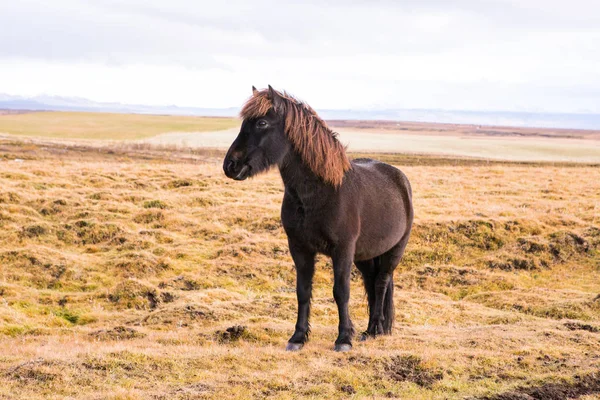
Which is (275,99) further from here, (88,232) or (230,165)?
(88,232)

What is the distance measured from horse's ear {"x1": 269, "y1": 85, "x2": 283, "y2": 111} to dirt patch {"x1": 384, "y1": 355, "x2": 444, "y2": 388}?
346 cm

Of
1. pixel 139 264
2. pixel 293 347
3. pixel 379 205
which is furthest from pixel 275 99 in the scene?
pixel 139 264

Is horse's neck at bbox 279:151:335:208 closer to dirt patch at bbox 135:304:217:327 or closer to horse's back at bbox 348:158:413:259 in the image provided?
horse's back at bbox 348:158:413:259

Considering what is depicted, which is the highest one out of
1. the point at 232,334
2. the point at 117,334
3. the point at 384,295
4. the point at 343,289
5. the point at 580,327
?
the point at 343,289

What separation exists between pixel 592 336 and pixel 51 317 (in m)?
10.3

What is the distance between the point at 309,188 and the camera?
26.7ft

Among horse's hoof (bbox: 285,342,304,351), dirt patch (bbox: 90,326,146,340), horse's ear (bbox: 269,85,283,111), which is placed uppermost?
horse's ear (bbox: 269,85,283,111)

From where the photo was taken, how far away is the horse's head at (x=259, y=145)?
766 centimetres

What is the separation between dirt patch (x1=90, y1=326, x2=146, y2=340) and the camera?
10578 millimetres

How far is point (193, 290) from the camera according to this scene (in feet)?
50.0

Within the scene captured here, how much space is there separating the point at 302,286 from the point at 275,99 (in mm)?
2521

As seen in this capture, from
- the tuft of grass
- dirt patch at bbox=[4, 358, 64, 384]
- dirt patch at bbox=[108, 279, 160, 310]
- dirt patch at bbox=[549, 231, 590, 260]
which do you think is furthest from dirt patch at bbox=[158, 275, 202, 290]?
dirt patch at bbox=[549, 231, 590, 260]

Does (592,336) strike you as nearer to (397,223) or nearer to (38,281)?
(397,223)

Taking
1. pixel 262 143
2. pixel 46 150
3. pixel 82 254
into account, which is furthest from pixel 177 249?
pixel 46 150
